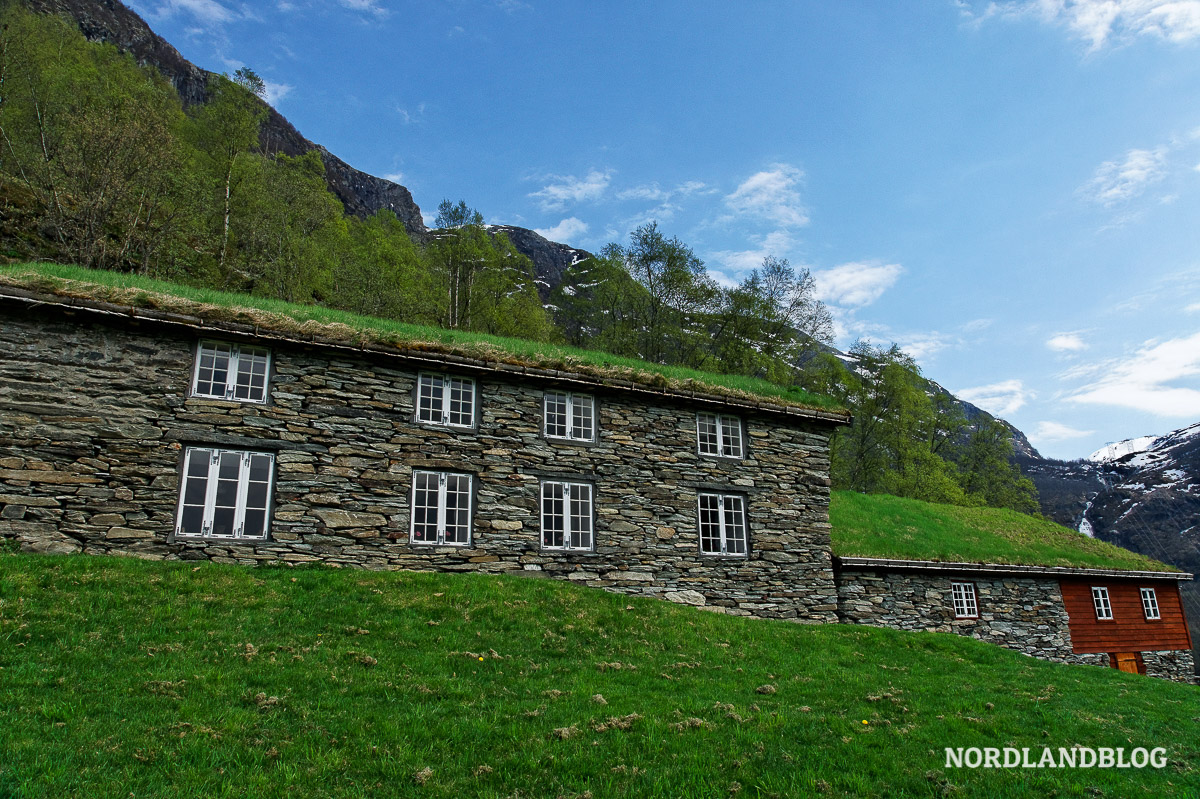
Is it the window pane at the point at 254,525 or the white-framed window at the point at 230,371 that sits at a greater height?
the white-framed window at the point at 230,371

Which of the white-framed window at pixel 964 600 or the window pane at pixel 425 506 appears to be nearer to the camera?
the window pane at pixel 425 506

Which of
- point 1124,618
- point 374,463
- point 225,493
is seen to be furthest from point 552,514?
point 1124,618

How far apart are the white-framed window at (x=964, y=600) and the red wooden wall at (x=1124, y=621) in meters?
4.01

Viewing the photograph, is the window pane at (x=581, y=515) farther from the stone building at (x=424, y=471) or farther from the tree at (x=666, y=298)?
the tree at (x=666, y=298)

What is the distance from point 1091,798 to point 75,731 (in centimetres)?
1009

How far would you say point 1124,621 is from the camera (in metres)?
23.1

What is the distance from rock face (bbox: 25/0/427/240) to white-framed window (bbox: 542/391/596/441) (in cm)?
4823

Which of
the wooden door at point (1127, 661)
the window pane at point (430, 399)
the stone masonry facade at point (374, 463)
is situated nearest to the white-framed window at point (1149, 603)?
the wooden door at point (1127, 661)

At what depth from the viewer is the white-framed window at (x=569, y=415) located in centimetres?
1703

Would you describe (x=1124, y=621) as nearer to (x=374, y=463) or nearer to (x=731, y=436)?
(x=731, y=436)

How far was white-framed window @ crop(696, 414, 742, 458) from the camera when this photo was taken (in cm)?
1867

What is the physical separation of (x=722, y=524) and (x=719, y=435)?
248 centimetres

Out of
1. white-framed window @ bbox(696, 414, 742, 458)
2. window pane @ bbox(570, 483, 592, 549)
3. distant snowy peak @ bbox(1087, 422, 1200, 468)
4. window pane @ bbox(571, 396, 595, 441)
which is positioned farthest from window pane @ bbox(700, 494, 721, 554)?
distant snowy peak @ bbox(1087, 422, 1200, 468)

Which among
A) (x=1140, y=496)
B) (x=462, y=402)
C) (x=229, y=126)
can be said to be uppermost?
(x=229, y=126)
